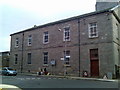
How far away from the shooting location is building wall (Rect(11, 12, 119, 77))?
70.6 feet

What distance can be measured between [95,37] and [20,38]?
1861cm

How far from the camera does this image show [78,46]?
→ 24.5m

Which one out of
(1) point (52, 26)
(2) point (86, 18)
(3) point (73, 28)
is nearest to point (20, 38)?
(1) point (52, 26)

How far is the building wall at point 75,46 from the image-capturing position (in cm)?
2153

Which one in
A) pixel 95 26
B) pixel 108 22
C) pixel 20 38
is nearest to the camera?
pixel 108 22

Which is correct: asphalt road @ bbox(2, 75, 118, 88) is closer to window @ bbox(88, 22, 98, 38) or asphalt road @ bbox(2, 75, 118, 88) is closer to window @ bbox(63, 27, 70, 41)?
window @ bbox(88, 22, 98, 38)

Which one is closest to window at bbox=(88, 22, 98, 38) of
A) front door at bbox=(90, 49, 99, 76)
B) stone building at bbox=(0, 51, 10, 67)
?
front door at bbox=(90, 49, 99, 76)

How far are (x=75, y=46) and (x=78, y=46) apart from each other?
1.83 ft

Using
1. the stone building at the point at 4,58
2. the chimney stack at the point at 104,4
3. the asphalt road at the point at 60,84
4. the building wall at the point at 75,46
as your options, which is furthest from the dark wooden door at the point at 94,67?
the stone building at the point at 4,58

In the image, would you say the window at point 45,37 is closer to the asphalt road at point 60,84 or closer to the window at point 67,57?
the window at point 67,57

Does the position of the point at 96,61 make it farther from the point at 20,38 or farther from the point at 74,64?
the point at 20,38

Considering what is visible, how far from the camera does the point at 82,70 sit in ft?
77.0

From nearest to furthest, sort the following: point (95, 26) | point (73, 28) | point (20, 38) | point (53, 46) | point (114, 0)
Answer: point (95, 26) < point (73, 28) < point (53, 46) < point (114, 0) < point (20, 38)

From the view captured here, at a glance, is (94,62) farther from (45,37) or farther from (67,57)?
(45,37)
